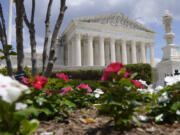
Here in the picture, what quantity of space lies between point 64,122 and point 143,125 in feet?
4.38

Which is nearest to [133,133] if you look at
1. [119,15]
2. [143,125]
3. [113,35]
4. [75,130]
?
[143,125]

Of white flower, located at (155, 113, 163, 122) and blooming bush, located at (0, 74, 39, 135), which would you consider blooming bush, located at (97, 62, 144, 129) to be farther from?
blooming bush, located at (0, 74, 39, 135)

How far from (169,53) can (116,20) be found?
101 ft

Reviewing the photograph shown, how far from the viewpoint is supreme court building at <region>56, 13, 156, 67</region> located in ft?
127

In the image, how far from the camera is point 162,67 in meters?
16.2

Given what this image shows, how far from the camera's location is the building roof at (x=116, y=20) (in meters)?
40.4

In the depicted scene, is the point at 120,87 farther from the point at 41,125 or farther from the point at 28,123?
the point at 41,125

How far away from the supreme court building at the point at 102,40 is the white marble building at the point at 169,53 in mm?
22351

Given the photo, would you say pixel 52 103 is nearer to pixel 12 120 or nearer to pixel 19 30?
pixel 12 120

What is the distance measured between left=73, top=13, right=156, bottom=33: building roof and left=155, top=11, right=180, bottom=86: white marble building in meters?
25.5

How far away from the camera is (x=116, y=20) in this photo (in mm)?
44094

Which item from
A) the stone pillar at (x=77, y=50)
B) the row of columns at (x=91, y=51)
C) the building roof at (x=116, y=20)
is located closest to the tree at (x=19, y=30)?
the row of columns at (x=91, y=51)

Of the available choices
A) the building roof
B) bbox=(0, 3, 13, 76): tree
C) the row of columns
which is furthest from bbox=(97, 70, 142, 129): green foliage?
the building roof

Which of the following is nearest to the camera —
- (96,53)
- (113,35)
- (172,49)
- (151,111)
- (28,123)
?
(28,123)
